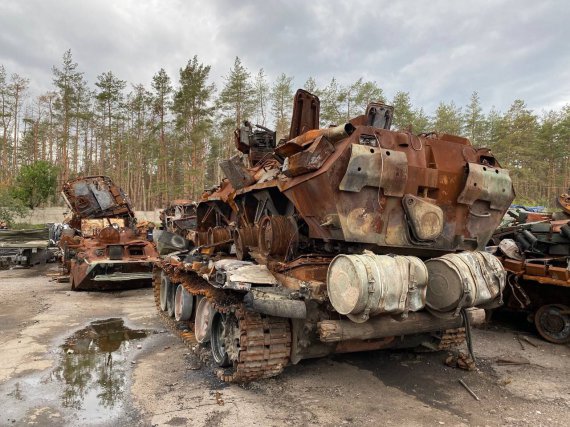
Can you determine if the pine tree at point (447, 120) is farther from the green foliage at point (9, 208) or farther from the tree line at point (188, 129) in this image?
the green foliage at point (9, 208)

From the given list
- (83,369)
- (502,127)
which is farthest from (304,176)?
(502,127)

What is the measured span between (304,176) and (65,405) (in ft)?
10.4

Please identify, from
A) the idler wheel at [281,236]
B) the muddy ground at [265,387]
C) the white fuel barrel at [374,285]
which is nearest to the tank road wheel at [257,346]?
the muddy ground at [265,387]

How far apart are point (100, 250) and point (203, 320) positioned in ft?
21.9

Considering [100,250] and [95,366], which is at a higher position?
[100,250]

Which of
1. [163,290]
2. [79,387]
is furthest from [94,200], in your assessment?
[79,387]

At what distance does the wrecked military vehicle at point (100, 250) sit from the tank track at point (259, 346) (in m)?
7.27

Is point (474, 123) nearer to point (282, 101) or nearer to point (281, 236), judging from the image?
point (282, 101)

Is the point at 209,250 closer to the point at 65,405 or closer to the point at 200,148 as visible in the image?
the point at 65,405

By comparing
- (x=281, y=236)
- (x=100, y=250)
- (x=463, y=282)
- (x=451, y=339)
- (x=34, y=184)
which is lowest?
(x=451, y=339)

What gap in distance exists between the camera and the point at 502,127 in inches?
1291

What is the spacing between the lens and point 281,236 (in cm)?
502

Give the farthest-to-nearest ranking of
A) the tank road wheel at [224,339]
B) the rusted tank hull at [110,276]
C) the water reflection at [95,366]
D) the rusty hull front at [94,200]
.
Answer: the rusty hull front at [94,200]
the rusted tank hull at [110,276]
the tank road wheel at [224,339]
the water reflection at [95,366]

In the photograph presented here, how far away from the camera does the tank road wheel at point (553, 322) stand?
6.72m
